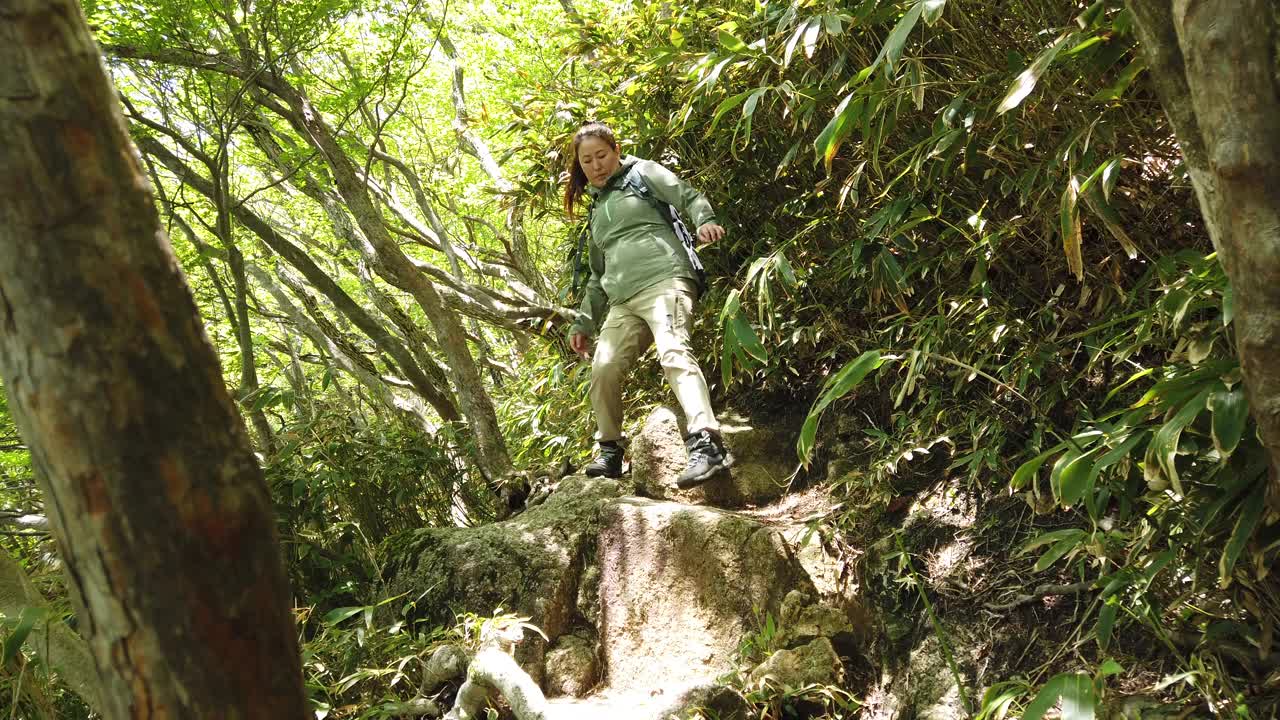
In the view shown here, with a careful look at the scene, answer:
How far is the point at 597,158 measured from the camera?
408 cm

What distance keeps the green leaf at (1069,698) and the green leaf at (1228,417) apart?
571 millimetres

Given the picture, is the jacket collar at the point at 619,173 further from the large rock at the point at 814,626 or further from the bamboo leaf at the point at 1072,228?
the bamboo leaf at the point at 1072,228

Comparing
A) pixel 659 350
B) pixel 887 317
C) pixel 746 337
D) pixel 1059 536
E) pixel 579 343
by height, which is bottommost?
pixel 1059 536

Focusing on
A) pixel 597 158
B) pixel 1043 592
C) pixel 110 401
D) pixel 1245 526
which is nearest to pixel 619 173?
pixel 597 158

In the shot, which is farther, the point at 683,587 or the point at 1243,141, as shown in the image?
the point at 683,587

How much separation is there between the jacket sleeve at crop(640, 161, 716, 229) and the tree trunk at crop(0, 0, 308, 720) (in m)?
2.99

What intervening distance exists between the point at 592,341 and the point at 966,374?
7.03 feet

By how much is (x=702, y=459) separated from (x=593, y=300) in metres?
1.24

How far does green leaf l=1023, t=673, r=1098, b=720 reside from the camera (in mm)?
1686

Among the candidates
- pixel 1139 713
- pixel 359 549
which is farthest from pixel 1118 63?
pixel 359 549

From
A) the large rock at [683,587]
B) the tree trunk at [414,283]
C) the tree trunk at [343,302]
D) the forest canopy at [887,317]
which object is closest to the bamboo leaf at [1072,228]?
the forest canopy at [887,317]

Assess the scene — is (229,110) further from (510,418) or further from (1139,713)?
(1139,713)

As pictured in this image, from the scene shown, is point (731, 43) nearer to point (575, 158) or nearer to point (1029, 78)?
point (575, 158)

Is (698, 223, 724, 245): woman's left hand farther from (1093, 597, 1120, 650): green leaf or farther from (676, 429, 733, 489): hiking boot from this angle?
(1093, 597, 1120, 650): green leaf
